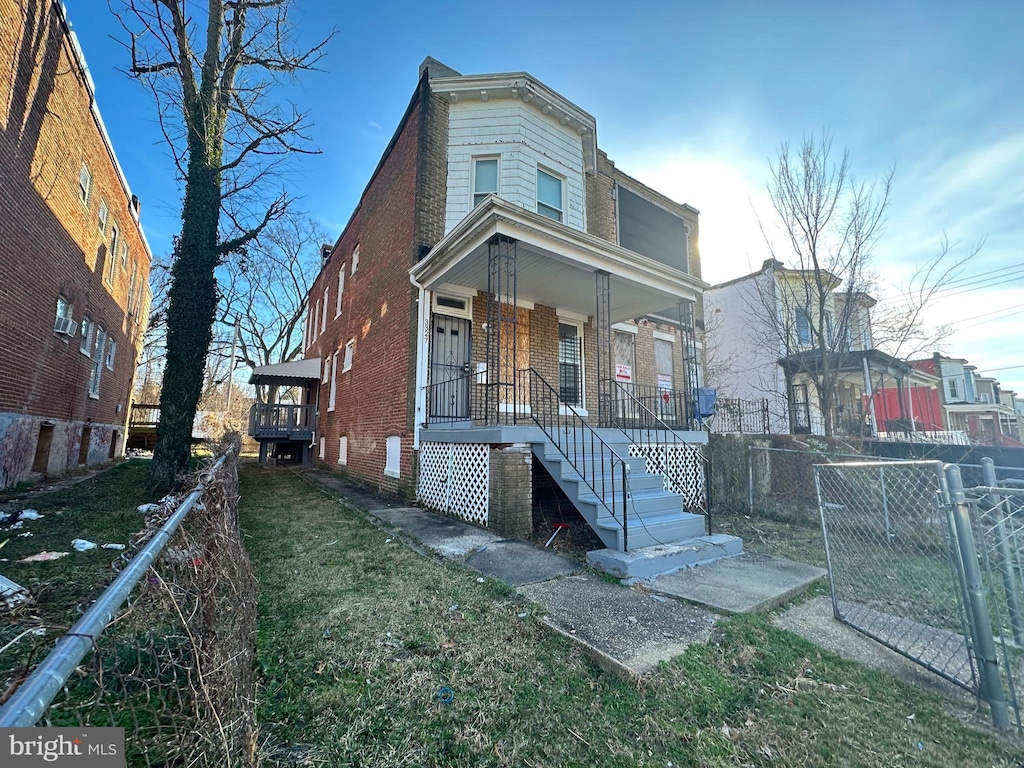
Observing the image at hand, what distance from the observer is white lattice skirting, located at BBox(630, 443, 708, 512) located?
24.1ft

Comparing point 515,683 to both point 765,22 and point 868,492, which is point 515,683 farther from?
point 765,22

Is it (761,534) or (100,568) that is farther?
(761,534)

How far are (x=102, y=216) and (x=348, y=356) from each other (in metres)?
8.19

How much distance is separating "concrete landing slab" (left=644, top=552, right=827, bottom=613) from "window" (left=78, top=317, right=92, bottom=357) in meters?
15.4

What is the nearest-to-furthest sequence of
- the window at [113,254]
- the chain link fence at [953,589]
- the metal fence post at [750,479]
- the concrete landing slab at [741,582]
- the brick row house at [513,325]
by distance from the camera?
the chain link fence at [953,589] < the concrete landing slab at [741,582] < the brick row house at [513,325] < the metal fence post at [750,479] < the window at [113,254]

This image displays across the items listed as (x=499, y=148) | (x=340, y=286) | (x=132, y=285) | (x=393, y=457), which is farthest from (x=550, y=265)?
(x=132, y=285)

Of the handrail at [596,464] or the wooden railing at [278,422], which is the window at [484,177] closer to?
the handrail at [596,464]

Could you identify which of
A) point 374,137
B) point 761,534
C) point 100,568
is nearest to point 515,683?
point 100,568

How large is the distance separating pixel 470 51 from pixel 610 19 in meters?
3.31

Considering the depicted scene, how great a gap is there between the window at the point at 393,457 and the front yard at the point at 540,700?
5.06 m

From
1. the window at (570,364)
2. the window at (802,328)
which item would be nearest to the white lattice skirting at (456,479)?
the window at (570,364)

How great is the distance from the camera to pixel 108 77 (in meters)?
10.4

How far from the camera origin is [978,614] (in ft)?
7.95

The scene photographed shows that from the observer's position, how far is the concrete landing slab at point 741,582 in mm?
3680
